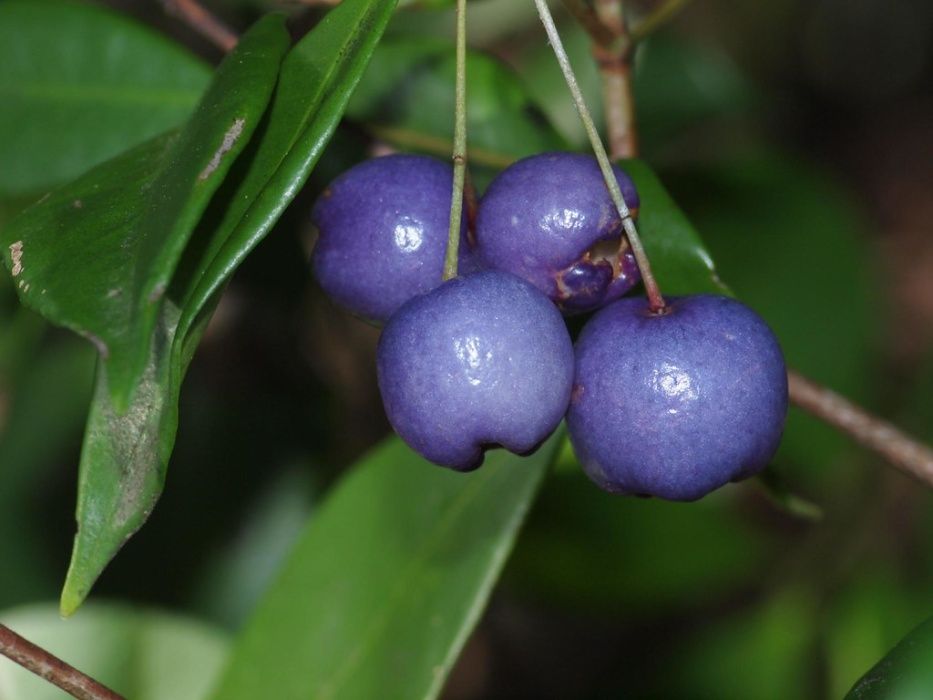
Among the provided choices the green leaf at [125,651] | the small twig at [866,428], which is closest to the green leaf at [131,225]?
the small twig at [866,428]

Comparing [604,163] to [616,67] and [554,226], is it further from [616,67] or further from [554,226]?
[616,67]

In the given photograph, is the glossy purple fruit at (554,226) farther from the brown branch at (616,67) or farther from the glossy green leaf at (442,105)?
the glossy green leaf at (442,105)

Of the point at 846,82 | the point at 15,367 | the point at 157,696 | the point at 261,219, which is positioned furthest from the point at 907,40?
the point at 261,219

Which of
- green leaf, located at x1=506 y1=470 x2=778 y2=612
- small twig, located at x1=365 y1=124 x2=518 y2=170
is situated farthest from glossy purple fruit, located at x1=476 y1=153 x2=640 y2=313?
green leaf, located at x1=506 y1=470 x2=778 y2=612

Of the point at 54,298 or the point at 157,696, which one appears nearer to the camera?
the point at 54,298

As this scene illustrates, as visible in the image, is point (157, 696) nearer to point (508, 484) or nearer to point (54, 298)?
point (508, 484)

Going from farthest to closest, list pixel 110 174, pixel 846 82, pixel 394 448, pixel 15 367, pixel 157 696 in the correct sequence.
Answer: pixel 846 82 < pixel 15 367 < pixel 157 696 < pixel 394 448 < pixel 110 174

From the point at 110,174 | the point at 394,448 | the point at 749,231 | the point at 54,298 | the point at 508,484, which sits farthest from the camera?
the point at 749,231
